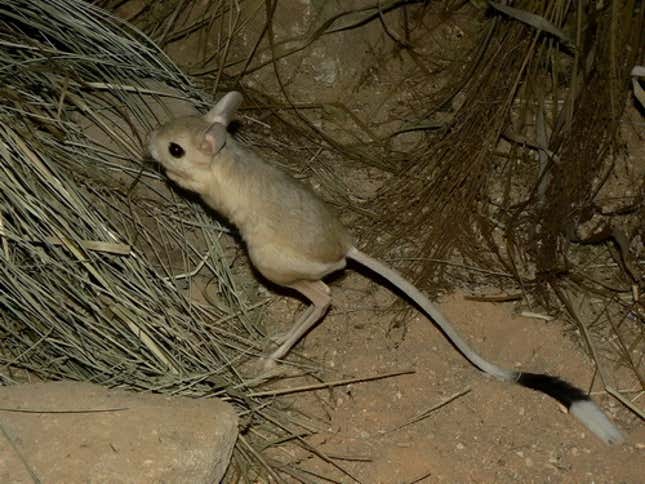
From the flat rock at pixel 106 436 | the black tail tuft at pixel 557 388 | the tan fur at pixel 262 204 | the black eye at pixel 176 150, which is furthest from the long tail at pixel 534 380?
the flat rock at pixel 106 436

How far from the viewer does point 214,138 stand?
11.7ft

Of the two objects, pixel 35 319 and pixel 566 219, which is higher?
pixel 566 219

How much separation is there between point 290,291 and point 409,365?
0.71 m

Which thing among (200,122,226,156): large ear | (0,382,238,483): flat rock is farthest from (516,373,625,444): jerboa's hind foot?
(200,122,226,156): large ear

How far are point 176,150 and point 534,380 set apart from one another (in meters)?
1.72

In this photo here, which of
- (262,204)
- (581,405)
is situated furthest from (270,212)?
(581,405)

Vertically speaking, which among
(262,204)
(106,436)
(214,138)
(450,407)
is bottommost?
(106,436)

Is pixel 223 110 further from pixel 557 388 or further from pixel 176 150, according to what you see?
pixel 557 388

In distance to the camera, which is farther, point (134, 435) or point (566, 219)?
point (566, 219)

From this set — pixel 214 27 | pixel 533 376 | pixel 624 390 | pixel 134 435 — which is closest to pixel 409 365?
pixel 533 376

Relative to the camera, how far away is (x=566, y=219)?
434 cm

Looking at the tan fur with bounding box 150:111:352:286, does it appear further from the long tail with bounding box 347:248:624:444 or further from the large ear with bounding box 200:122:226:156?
the long tail with bounding box 347:248:624:444

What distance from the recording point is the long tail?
3604 millimetres

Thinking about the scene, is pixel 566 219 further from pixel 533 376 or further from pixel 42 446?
pixel 42 446
